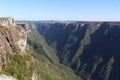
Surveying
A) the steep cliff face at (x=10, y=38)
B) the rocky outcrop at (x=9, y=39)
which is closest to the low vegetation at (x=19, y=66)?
the rocky outcrop at (x=9, y=39)

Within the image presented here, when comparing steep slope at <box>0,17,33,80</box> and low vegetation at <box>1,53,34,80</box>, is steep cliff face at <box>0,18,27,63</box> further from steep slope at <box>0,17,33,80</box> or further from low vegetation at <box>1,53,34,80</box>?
low vegetation at <box>1,53,34,80</box>

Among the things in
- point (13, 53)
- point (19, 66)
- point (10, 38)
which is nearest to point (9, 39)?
point (10, 38)

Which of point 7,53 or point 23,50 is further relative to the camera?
point 23,50

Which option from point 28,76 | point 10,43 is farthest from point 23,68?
point 10,43

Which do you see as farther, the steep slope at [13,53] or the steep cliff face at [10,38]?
the steep cliff face at [10,38]

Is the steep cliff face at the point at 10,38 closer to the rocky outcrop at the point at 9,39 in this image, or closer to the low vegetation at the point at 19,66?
the rocky outcrop at the point at 9,39

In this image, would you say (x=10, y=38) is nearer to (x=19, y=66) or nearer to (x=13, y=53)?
(x=13, y=53)

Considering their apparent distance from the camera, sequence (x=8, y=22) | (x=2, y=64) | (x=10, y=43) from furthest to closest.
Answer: (x=8, y=22) → (x=10, y=43) → (x=2, y=64)

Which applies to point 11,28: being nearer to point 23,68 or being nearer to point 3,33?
point 3,33
